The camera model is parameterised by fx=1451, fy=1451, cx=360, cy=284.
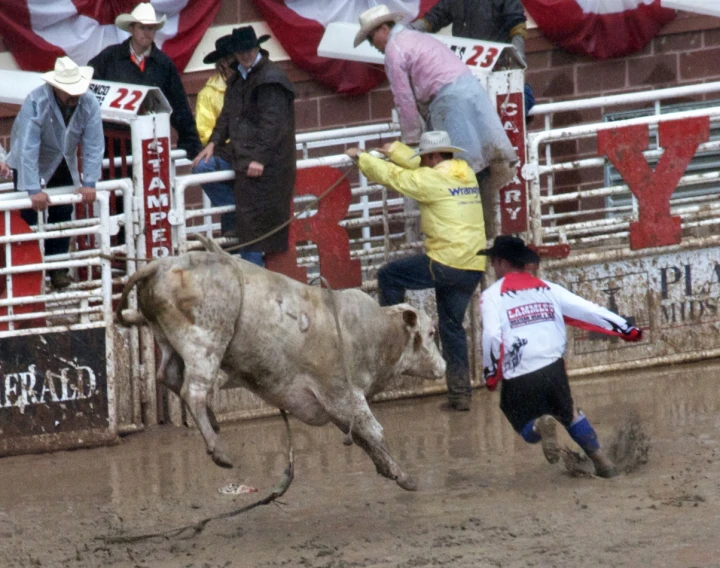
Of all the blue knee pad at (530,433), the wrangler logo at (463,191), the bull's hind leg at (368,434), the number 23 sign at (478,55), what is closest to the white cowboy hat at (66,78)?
the wrangler logo at (463,191)

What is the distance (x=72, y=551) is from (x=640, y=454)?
9.45ft

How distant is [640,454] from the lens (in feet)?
24.2

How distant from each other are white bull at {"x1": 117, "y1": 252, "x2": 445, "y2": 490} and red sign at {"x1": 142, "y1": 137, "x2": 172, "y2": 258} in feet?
5.46

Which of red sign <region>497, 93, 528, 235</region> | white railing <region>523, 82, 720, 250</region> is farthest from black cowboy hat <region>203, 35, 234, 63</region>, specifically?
white railing <region>523, 82, 720, 250</region>

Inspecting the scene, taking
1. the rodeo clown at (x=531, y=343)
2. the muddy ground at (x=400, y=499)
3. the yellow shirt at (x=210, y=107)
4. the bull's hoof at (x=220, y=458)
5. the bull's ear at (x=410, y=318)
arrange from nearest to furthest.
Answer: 1. the muddy ground at (x=400, y=499)
2. the bull's hoof at (x=220, y=458)
3. the rodeo clown at (x=531, y=343)
4. the bull's ear at (x=410, y=318)
5. the yellow shirt at (x=210, y=107)

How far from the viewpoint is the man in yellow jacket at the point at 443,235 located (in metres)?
8.30

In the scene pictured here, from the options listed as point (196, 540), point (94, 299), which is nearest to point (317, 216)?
point (94, 299)

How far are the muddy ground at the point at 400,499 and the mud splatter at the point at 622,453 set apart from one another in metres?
0.06

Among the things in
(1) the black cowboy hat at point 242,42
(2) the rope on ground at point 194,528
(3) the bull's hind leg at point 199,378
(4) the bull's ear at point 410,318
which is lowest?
(2) the rope on ground at point 194,528

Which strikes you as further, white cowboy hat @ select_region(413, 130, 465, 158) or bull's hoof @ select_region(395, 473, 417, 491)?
white cowboy hat @ select_region(413, 130, 465, 158)

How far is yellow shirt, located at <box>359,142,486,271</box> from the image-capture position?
8.23m

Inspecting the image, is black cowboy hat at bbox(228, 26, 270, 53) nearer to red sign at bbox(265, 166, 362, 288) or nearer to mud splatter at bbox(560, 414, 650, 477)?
red sign at bbox(265, 166, 362, 288)

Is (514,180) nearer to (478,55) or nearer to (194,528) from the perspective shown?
(478,55)

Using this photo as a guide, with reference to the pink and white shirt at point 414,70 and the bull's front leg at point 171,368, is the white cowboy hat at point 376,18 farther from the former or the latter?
the bull's front leg at point 171,368
